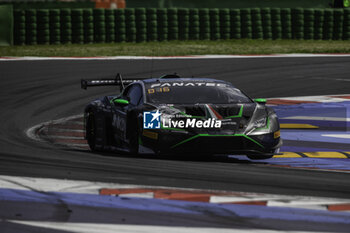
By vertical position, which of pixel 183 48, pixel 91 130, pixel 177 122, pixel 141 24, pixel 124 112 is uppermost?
pixel 177 122

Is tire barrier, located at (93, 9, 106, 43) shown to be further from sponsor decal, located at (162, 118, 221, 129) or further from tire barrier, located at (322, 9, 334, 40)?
sponsor decal, located at (162, 118, 221, 129)

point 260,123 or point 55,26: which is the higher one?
point 260,123

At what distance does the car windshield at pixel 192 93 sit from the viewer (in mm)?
9773

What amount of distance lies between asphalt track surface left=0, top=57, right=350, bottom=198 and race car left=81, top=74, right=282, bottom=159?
0.21 meters

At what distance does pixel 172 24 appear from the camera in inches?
1051

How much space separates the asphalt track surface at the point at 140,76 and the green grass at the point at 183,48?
2.11 metres

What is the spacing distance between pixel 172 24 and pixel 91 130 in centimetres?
1615

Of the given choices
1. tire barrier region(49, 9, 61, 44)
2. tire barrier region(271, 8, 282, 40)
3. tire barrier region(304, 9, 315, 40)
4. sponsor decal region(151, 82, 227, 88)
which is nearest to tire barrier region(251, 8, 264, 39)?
tire barrier region(271, 8, 282, 40)

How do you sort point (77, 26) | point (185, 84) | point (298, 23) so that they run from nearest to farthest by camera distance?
point (185, 84) → point (77, 26) → point (298, 23)

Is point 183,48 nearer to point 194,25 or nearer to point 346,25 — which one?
point 194,25

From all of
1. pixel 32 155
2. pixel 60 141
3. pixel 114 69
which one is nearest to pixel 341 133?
pixel 60 141

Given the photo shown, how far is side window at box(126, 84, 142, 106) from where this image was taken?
9.97 meters

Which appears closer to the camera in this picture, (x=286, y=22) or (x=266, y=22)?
(x=266, y=22)

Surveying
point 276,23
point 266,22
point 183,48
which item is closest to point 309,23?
point 276,23
